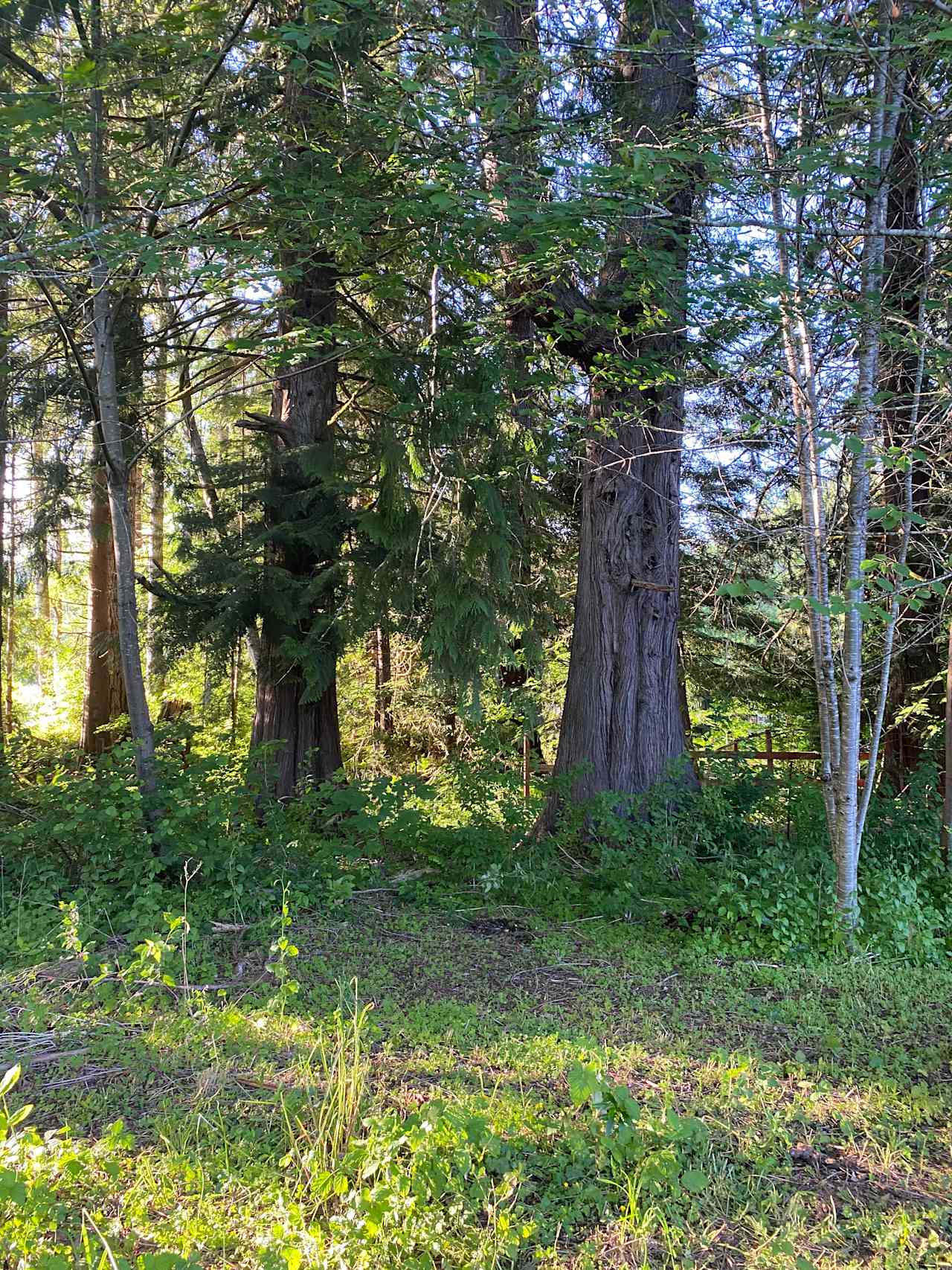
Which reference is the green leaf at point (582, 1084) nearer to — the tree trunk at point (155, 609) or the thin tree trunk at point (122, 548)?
the thin tree trunk at point (122, 548)

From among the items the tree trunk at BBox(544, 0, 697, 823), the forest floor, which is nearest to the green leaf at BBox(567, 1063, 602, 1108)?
the forest floor

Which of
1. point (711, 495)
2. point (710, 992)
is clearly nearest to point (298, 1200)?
point (710, 992)

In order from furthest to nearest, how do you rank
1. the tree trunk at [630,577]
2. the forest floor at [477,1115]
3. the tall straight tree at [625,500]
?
1. the tree trunk at [630,577]
2. the tall straight tree at [625,500]
3. the forest floor at [477,1115]

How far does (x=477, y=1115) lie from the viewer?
2564 millimetres

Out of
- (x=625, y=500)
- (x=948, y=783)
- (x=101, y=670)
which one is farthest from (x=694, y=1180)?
(x=101, y=670)

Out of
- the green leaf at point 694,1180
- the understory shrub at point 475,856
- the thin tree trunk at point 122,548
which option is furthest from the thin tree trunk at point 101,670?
the green leaf at point 694,1180

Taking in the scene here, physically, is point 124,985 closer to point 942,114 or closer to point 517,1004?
point 517,1004

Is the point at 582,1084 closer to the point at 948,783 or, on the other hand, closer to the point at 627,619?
the point at 948,783

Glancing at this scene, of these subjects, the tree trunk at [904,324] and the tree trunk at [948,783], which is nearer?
the tree trunk at [904,324]

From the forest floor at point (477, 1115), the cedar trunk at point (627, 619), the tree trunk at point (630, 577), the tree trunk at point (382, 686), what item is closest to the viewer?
the forest floor at point (477, 1115)

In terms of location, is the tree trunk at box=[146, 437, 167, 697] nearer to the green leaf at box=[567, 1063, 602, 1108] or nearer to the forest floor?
the forest floor

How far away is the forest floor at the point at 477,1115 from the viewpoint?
2.14 meters

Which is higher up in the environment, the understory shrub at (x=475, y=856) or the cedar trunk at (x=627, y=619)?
the cedar trunk at (x=627, y=619)

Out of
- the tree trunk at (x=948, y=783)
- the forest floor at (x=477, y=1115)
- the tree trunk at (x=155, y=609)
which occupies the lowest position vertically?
the forest floor at (x=477, y=1115)
